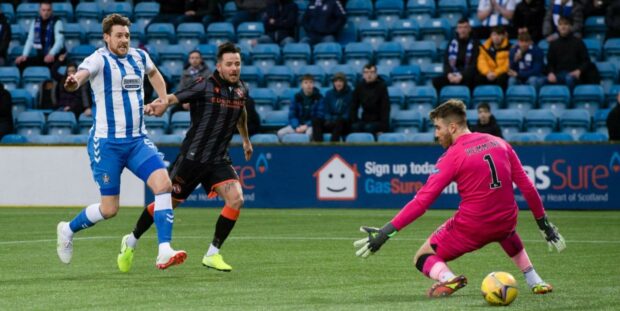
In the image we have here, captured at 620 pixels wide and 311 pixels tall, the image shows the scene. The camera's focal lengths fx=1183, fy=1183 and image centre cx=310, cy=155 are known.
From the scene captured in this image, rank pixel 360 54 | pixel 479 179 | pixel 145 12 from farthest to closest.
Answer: pixel 145 12 < pixel 360 54 < pixel 479 179

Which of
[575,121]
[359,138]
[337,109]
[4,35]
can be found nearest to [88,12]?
[4,35]

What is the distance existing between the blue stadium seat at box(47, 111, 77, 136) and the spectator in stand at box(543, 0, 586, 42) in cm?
968

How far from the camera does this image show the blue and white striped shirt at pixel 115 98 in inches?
427

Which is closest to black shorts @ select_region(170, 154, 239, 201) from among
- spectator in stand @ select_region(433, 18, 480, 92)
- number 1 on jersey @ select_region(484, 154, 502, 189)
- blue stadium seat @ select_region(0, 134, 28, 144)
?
number 1 on jersey @ select_region(484, 154, 502, 189)

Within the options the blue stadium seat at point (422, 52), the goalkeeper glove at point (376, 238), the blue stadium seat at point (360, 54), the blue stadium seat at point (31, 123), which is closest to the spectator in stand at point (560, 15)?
the blue stadium seat at point (422, 52)

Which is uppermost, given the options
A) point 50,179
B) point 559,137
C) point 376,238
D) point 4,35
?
point 4,35

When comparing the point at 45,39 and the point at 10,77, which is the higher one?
the point at 45,39

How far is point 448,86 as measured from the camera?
2259 centimetres

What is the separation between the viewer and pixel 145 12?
27297 millimetres

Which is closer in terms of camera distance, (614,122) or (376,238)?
(376,238)

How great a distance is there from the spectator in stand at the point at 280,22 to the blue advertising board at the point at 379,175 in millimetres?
4476

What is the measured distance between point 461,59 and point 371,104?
2.10 m

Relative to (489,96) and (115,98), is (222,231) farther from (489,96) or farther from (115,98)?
(489,96)

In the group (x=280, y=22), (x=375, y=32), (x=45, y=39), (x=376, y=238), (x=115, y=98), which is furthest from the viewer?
(x=45, y=39)
